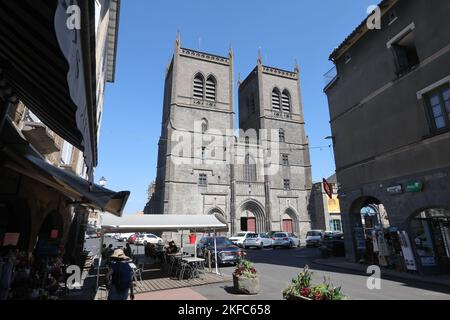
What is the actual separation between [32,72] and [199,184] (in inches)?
1334

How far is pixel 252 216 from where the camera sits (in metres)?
38.4

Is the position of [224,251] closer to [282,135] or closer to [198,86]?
[282,135]

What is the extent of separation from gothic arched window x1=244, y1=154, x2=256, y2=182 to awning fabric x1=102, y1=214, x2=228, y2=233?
86.4 ft

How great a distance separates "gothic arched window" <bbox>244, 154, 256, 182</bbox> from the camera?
3984 centimetres

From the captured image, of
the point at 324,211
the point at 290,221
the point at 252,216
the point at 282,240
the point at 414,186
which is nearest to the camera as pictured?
the point at 414,186

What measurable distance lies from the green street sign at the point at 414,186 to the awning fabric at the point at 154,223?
8438 mm

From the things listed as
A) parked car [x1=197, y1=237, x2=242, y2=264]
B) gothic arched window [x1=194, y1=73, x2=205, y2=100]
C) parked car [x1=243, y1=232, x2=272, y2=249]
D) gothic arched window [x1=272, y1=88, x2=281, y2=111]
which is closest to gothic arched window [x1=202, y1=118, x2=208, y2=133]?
gothic arched window [x1=194, y1=73, x2=205, y2=100]

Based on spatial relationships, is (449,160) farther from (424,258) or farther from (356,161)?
(356,161)

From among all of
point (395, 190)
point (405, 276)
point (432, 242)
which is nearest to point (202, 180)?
point (395, 190)

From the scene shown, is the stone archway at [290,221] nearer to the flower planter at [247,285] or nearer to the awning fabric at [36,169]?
the flower planter at [247,285]

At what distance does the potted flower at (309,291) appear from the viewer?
16.1 ft

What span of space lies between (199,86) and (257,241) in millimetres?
25048

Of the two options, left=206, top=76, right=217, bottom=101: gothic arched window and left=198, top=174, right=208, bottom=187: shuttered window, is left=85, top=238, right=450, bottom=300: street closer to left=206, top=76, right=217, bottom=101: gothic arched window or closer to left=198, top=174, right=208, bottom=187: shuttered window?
left=198, top=174, right=208, bottom=187: shuttered window

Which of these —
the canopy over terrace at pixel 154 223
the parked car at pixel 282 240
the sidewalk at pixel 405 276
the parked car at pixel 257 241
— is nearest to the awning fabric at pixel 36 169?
the canopy over terrace at pixel 154 223
